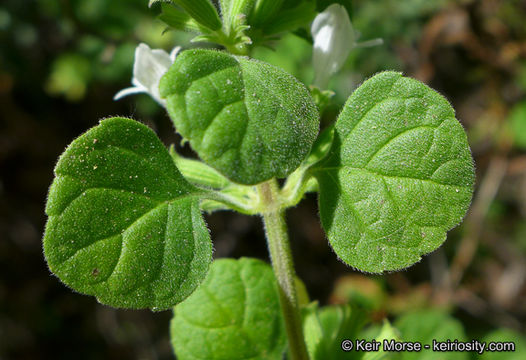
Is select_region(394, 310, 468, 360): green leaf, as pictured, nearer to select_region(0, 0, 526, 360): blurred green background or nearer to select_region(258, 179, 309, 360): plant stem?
select_region(0, 0, 526, 360): blurred green background

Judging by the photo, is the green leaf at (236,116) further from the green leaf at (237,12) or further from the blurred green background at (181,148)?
the blurred green background at (181,148)

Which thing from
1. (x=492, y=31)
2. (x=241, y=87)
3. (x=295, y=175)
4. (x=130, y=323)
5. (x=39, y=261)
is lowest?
(x=130, y=323)

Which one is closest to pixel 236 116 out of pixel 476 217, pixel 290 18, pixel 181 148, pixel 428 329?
pixel 290 18

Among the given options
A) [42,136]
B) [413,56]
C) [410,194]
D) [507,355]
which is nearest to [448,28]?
[413,56]

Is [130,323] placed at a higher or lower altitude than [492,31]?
lower

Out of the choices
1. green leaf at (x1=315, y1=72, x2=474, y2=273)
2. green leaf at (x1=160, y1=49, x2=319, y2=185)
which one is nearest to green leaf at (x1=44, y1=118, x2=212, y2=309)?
green leaf at (x1=160, y1=49, x2=319, y2=185)

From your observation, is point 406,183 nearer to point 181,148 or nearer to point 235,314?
point 235,314

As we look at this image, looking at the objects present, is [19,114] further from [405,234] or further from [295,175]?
[405,234]
